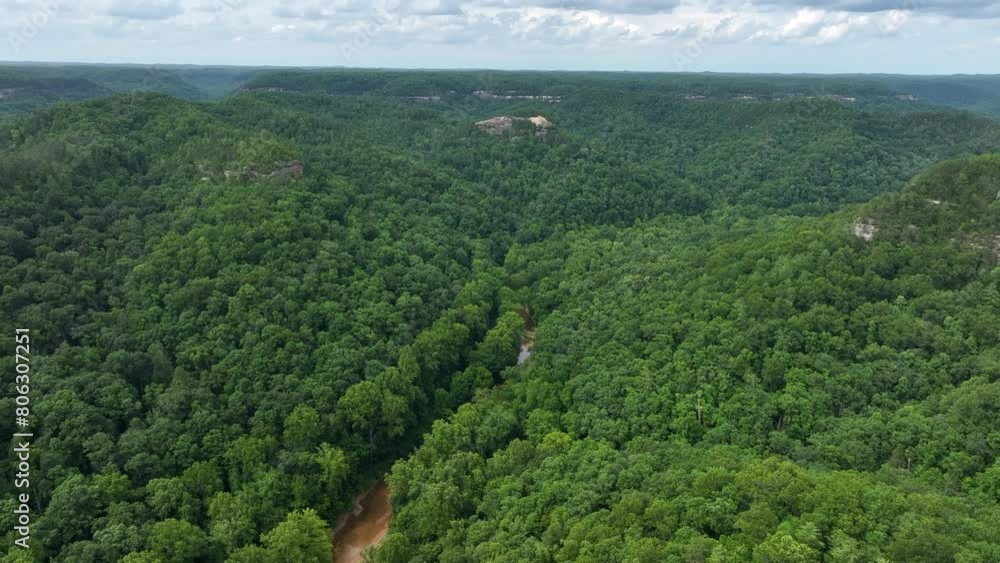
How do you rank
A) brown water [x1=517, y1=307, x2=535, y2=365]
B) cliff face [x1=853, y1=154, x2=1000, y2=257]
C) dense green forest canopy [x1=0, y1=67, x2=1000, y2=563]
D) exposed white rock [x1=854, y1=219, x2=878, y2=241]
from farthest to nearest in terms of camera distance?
brown water [x1=517, y1=307, x2=535, y2=365]
exposed white rock [x1=854, y1=219, x2=878, y2=241]
cliff face [x1=853, y1=154, x2=1000, y2=257]
dense green forest canopy [x1=0, y1=67, x2=1000, y2=563]

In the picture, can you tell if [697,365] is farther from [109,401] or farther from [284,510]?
[109,401]

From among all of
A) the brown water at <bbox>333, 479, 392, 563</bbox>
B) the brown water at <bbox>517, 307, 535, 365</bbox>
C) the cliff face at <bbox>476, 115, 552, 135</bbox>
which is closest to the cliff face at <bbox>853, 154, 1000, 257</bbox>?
the brown water at <bbox>517, 307, 535, 365</bbox>

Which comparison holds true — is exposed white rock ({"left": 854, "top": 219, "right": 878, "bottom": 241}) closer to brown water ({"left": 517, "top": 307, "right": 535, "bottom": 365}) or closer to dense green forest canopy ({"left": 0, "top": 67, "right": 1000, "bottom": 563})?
dense green forest canopy ({"left": 0, "top": 67, "right": 1000, "bottom": 563})

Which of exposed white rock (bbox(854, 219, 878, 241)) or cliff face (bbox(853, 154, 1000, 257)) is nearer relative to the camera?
cliff face (bbox(853, 154, 1000, 257))

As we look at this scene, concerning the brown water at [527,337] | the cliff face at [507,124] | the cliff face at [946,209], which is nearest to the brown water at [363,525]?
the brown water at [527,337]

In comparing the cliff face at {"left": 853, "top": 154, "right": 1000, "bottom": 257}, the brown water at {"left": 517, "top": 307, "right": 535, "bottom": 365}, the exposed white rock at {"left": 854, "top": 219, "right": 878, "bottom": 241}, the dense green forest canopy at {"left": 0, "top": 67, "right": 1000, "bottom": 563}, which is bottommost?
the brown water at {"left": 517, "top": 307, "right": 535, "bottom": 365}

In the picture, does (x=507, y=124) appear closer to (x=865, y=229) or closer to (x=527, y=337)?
(x=527, y=337)

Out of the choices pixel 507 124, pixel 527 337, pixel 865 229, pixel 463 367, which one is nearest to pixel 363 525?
pixel 463 367

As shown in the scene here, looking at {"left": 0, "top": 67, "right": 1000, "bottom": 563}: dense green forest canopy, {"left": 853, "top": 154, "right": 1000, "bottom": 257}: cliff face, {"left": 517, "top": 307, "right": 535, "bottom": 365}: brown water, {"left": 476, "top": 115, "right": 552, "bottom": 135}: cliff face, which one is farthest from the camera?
{"left": 476, "top": 115, "right": 552, "bottom": 135}: cliff face
